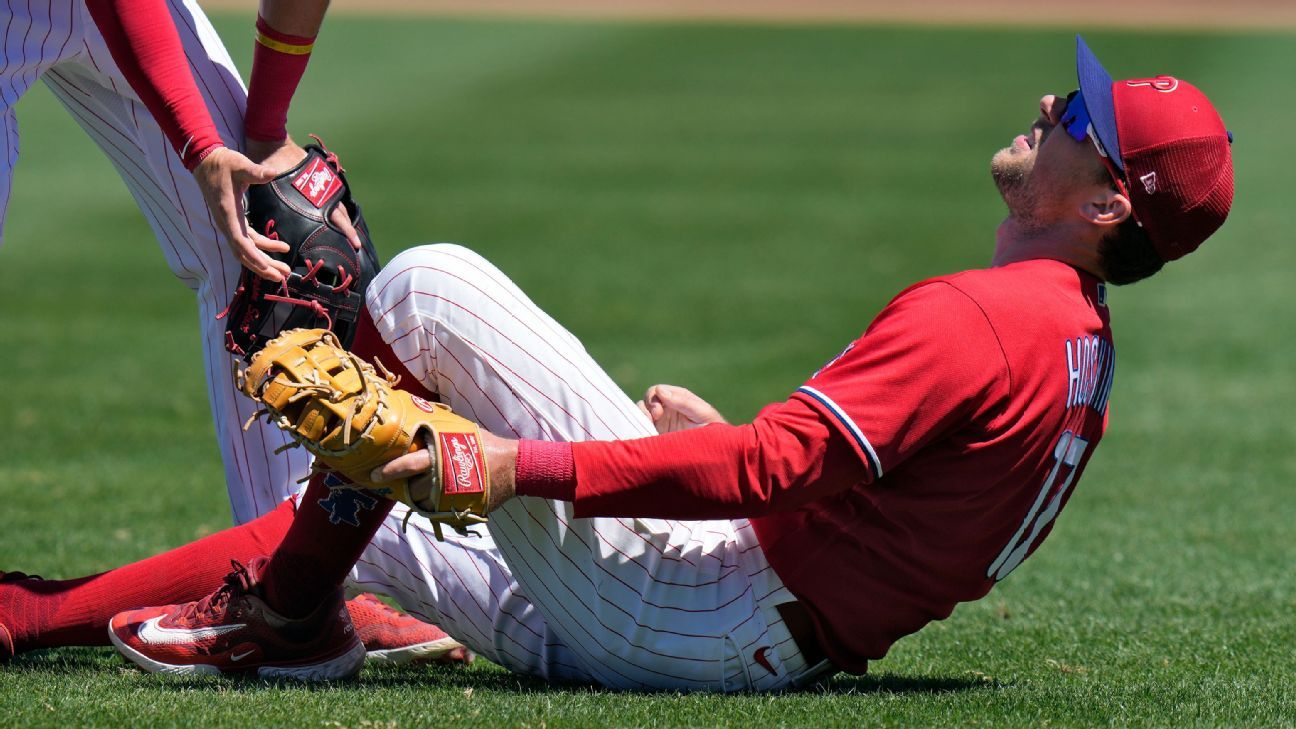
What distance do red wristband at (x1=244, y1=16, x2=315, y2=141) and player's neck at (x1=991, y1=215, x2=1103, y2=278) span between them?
160 cm

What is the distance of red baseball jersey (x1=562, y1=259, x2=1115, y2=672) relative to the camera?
2523 mm

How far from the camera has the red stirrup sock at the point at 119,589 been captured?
319 cm

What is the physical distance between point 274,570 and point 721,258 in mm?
8491

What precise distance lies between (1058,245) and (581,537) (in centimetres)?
106

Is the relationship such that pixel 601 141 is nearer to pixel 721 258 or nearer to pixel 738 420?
pixel 721 258

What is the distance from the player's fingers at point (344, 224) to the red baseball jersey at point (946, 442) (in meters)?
1.16

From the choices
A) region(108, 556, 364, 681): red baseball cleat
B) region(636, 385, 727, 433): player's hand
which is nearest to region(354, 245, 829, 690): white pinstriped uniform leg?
region(636, 385, 727, 433): player's hand

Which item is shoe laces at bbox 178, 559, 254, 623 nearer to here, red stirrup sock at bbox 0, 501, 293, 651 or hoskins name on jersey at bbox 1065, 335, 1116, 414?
red stirrup sock at bbox 0, 501, 293, 651

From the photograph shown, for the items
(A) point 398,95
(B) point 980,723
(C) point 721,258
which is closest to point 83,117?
(B) point 980,723

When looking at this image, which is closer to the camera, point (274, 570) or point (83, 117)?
point (274, 570)

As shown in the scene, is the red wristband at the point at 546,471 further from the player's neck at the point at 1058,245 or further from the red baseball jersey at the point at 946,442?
the player's neck at the point at 1058,245

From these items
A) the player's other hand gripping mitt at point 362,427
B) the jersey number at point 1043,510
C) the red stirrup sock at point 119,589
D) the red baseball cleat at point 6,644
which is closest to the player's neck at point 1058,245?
the jersey number at point 1043,510

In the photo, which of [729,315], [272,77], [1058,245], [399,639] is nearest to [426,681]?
[399,639]

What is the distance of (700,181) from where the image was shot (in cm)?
1455
